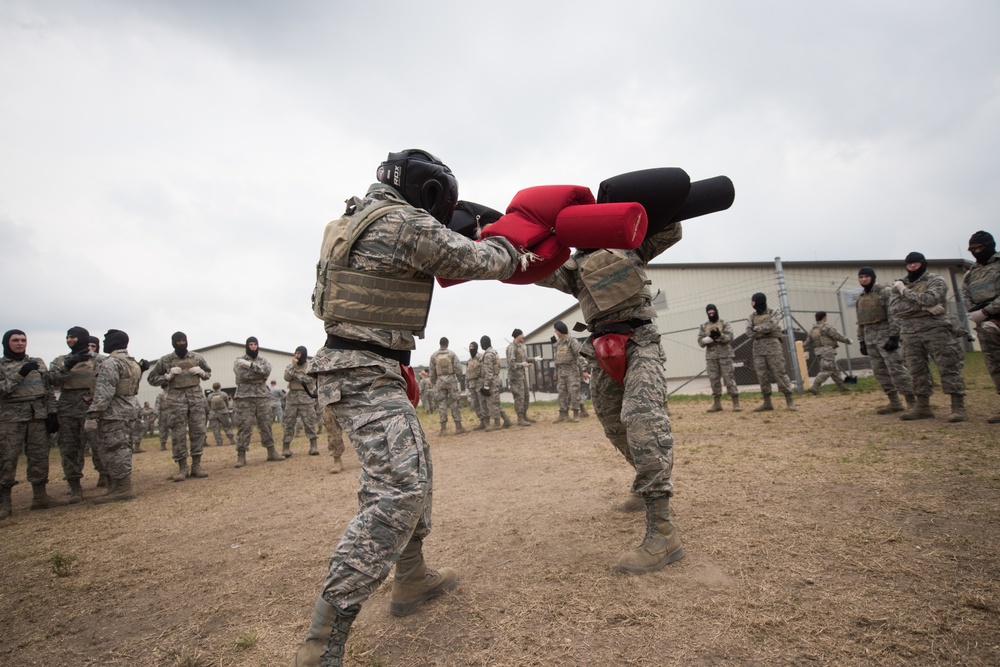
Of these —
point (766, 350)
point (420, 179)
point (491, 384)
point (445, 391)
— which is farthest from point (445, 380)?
point (420, 179)

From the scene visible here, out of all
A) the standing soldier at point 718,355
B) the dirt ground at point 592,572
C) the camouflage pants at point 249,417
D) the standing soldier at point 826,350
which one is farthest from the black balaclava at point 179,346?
the standing soldier at point 826,350

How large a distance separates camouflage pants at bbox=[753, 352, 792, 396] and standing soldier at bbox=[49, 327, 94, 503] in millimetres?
11525

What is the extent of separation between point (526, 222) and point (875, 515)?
2.87 meters

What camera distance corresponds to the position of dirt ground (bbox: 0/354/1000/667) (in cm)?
206

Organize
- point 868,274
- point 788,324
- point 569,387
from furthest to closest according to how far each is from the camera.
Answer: point 569,387 → point 788,324 → point 868,274

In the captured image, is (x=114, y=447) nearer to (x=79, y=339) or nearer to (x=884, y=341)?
(x=79, y=339)

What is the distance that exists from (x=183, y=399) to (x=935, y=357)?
1128cm

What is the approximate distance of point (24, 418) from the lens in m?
6.61

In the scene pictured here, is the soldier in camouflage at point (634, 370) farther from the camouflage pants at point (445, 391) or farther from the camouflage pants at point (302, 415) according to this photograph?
the camouflage pants at point (445, 391)

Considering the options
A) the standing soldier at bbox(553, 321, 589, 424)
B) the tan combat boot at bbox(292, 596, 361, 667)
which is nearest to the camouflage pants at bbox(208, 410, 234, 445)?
the standing soldier at bbox(553, 321, 589, 424)

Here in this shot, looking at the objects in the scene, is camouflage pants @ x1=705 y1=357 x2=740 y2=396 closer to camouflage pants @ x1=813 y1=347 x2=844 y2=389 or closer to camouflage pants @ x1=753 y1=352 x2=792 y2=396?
camouflage pants @ x1=753 y1=352 x2=792 y2=396

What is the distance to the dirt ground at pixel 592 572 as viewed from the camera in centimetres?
206

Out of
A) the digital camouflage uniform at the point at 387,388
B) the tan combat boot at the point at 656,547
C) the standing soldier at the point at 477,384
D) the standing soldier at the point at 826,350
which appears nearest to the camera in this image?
the digital camouflage uniform at the point at 387,388

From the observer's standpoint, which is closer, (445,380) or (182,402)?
(182,402)
